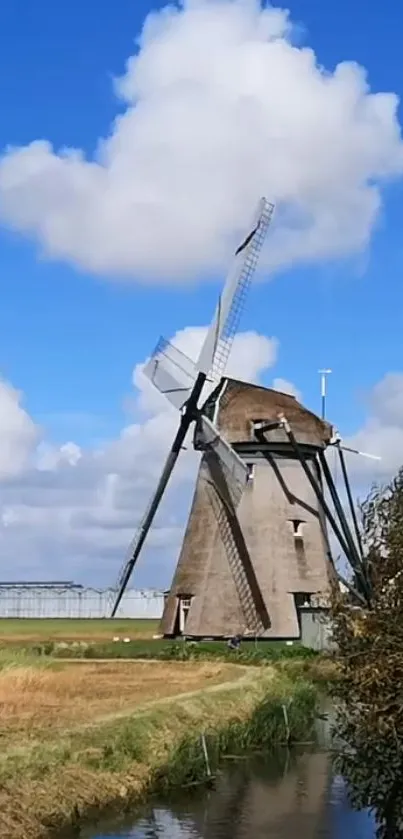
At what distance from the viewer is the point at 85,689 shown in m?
27.8

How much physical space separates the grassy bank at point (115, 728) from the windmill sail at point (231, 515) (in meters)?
9.49

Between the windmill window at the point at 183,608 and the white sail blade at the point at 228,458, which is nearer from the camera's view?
the white sail blade at the point at 228,458

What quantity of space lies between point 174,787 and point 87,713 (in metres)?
3.60

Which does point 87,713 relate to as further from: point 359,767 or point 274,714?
point 359,767

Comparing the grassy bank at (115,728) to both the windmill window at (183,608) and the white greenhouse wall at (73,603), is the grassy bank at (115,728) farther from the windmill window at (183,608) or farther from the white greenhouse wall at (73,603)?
the white greenhouse wall at (73,603)

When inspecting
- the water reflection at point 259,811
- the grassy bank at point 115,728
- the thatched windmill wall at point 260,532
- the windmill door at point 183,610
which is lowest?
the water reflection at point 259,811

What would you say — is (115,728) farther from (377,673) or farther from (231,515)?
(231,515)

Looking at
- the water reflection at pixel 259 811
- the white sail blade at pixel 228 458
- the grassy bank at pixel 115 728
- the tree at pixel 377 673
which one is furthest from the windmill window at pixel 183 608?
the tree at pixel 377 673

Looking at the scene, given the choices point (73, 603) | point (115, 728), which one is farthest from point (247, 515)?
point (73, 603)

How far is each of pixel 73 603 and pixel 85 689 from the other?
7511 cm

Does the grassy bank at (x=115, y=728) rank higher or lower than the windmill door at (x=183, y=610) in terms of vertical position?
lower

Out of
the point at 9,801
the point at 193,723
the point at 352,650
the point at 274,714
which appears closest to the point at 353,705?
the point at 352,650

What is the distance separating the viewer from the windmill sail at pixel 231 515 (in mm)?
43906

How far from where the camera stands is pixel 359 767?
1459 centimetres
